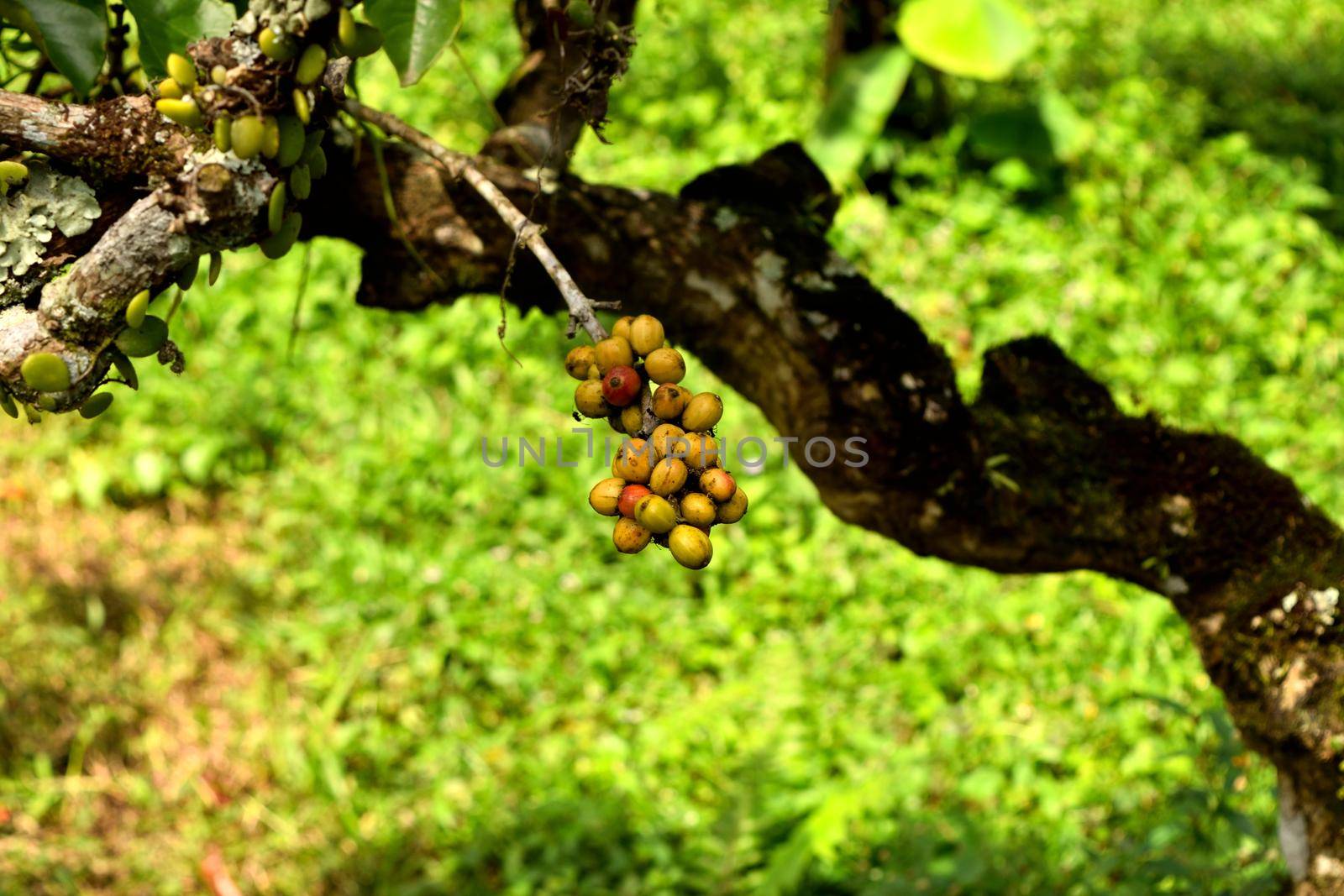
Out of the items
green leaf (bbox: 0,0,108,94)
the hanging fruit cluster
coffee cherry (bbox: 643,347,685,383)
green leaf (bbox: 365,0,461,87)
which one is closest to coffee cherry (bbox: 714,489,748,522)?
the hanging fruit cluster

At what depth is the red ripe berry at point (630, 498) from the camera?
0.96 m

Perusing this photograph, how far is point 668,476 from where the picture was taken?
0.94 meters

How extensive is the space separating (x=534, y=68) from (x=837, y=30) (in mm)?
3249

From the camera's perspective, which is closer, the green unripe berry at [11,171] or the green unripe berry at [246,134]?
the green unripe berry at [246,134]

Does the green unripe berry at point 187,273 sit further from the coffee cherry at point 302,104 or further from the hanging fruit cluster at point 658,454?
the hanging fruit cluster at point 658,454

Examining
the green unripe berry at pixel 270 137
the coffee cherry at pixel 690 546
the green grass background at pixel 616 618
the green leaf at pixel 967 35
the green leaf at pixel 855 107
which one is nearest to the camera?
the coffee cherry at pixel 690 546

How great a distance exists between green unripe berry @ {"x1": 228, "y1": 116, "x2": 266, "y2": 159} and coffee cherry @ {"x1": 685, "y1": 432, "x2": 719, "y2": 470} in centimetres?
43

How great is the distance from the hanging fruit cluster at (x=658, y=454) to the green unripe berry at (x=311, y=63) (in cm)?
32

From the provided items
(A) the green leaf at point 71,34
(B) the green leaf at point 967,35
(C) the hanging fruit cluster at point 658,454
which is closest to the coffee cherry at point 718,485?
(C) the hanging fruit cluster at point 658,454

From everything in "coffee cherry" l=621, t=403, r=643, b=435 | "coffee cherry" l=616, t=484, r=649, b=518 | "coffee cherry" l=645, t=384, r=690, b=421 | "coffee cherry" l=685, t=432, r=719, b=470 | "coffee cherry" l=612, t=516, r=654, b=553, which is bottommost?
"coffee cherry" l=612, t=516, r=654, b=553

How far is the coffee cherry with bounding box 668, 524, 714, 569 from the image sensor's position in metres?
0.93

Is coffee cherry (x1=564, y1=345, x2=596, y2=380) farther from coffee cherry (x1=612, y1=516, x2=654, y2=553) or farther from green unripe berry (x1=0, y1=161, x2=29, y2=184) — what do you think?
green unripe berry (x1=0, y1=161, x2=29, y2=184)

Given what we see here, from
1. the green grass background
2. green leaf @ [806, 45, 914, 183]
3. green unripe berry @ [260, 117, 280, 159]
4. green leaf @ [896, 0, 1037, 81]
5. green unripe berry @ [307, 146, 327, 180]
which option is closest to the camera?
green unripe berry @ [260, 117, 280, 159]

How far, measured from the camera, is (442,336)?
173 inches
